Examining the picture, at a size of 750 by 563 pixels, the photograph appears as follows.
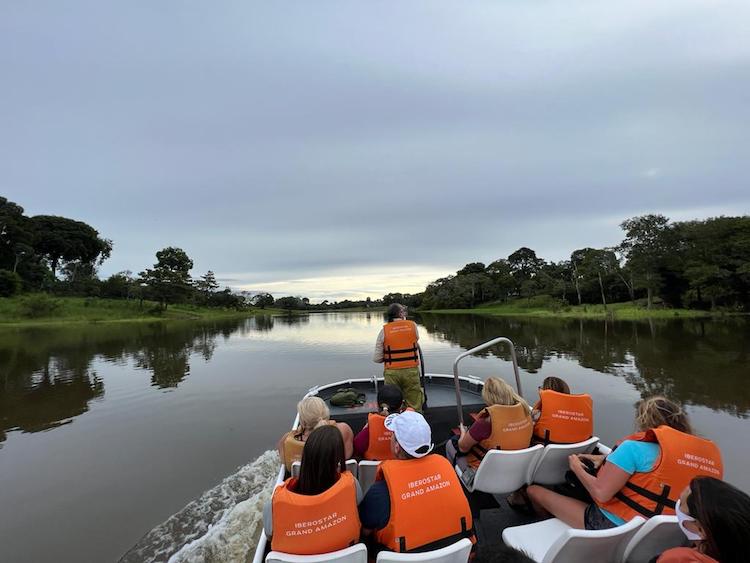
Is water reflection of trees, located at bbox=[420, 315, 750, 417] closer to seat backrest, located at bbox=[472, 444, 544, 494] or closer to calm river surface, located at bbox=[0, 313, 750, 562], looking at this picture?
calm river surface, located at bbox=[0, 313, 750, 562]

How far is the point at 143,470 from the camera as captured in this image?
21.7 ft

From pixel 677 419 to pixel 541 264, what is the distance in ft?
283

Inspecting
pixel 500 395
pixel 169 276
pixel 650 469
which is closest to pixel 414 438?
pixel 500 395

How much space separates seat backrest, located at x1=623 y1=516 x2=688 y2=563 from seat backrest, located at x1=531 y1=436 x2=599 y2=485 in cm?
98

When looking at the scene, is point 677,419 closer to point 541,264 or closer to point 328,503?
point 328,503

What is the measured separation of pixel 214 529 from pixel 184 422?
5.08m

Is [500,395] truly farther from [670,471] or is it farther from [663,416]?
[670,471]

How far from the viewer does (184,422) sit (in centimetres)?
910

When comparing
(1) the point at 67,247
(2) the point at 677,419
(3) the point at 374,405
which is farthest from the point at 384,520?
(1) the point at 67,247

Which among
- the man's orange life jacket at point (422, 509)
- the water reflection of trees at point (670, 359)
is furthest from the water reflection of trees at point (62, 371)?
the water reflection of trees at point (670, 359)

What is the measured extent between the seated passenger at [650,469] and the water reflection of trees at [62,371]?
11157 mm

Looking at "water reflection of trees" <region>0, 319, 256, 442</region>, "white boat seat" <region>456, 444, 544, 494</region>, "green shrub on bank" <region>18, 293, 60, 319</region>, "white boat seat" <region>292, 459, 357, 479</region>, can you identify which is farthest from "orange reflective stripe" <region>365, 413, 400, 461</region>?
"green shrub on bank" <region>18, 293, 60, 319</region>

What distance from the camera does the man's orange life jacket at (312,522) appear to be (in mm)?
2121

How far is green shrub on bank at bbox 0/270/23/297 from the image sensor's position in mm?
46156
